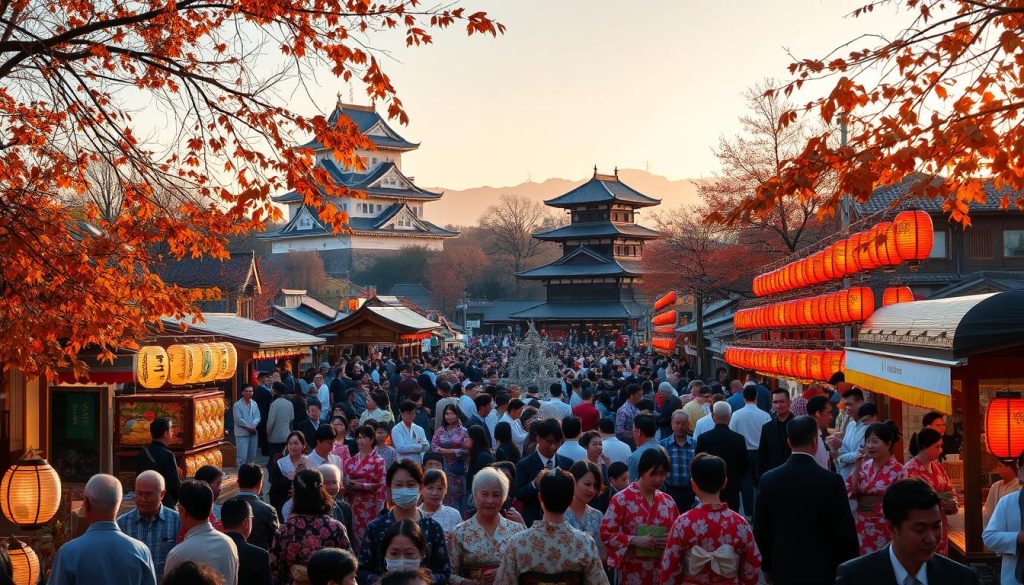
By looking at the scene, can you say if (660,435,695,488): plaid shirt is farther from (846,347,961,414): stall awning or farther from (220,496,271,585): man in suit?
(220,496,271,585): man in suit

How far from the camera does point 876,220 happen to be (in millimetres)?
13828

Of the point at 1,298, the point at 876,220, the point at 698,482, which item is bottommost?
the point at 698,482

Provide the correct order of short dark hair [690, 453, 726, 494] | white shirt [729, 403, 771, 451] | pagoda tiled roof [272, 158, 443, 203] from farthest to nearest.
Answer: pagoda tiled roof [272, 158, 443, 203]
white shirt [729, 403, 771, 451]
short dark hair [690, 453, 726, 494]

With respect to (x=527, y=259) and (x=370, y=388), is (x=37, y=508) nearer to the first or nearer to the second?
(x=370, y=388)

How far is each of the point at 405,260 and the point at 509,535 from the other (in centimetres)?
7281

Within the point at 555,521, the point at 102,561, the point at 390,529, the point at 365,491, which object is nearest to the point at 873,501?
the point at 555,521

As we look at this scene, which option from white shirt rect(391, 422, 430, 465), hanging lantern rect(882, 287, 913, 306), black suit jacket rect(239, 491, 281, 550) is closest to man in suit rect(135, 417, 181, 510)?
white shirt rect(391, 422, 430, 465)

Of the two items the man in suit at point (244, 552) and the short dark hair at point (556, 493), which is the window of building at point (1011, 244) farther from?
the man in suit at point (244, 552)

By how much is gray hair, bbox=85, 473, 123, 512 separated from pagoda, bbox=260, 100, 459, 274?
70.7m

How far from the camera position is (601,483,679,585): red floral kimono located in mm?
5820

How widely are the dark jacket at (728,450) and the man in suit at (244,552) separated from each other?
14.3 feet

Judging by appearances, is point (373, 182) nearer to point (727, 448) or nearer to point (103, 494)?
point (727, 448)

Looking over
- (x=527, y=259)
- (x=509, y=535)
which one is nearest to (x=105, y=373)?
(x=509, y=535)

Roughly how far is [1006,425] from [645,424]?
8.86 ft
